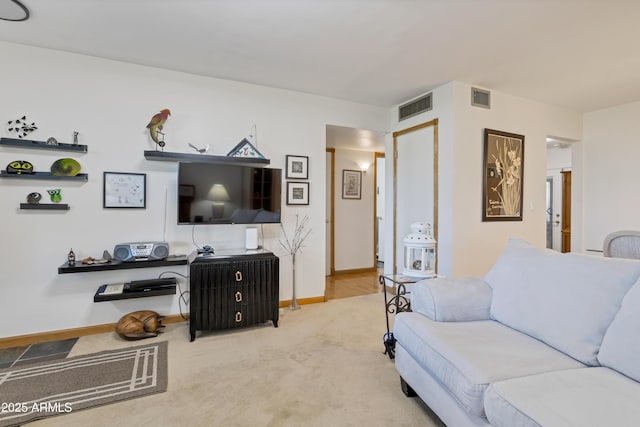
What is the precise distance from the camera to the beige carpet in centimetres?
171

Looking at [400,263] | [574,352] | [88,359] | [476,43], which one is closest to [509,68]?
[476,43]

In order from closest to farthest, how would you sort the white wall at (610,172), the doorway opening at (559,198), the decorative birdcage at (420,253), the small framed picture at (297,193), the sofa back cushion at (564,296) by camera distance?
the sofa back cushion at (564,296)
the decorative birdcage at (420,253)
the small framed picture at (297,193)
the white wall at (610,172)
the doorway opening at (559,198)

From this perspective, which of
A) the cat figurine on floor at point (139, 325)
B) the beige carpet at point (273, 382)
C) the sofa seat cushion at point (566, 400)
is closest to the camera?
the sofa seat cushion at point (566, 400)

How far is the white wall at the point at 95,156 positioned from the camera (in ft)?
8.61

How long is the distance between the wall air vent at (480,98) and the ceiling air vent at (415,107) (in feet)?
1.52

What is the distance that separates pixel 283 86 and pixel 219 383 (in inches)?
119

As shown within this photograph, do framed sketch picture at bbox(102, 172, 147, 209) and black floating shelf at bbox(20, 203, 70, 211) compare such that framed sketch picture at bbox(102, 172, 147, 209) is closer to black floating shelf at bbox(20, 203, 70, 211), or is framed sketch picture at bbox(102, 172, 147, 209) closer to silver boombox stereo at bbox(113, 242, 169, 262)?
black floating shelf at bbox(20, 203, 70, 211)

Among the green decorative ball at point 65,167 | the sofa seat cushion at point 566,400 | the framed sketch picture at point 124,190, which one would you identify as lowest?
the sofa seat cushion at point 566,400

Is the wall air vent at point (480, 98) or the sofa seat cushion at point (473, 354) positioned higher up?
the wall air vent at point (480, 98)

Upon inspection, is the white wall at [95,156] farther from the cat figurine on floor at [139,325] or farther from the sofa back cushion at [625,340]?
the sofa back cushion at [625,340]

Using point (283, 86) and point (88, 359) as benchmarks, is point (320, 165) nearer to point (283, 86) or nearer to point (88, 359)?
point (283, 86)

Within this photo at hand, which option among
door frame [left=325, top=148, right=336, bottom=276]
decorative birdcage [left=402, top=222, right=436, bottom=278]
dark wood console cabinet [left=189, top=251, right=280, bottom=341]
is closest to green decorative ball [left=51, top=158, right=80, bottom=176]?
dark wood console cabinet [left=189, top=251, right=280, bottom=341]

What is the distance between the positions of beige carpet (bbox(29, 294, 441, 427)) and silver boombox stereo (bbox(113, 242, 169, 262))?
731 millimetres

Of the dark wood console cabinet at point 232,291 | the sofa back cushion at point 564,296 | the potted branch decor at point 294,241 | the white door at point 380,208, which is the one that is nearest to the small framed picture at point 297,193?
the potted branch decor at point 294,241
